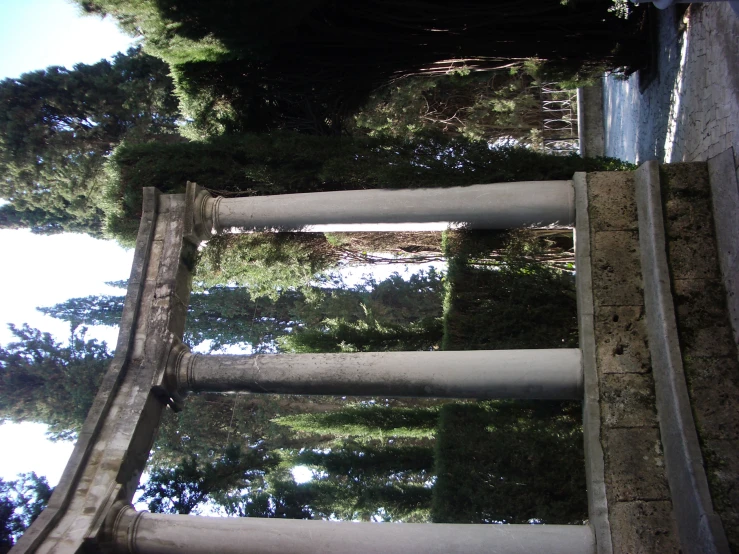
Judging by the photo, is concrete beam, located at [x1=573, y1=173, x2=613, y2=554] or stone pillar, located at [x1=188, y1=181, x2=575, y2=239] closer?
concrete beam, located at [x1=573, y1=173, x2=613, y2=554]

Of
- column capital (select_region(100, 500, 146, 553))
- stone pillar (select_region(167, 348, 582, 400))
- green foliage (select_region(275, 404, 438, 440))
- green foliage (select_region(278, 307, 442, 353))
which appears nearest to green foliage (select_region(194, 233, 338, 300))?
green foliage (select_region(278, 307, 442, 353))

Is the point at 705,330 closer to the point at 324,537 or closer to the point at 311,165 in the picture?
the point at 324,537

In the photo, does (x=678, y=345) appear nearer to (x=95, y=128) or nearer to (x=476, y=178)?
(x=476, y=178)

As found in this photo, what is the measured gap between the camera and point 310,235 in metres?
9.48

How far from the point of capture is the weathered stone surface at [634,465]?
5.85 m

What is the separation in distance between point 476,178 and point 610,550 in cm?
425

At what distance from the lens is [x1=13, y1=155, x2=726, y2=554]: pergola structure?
6.11m

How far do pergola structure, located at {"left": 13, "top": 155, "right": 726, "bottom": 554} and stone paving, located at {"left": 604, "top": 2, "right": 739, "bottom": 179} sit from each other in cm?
146

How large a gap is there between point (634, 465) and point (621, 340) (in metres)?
1.24

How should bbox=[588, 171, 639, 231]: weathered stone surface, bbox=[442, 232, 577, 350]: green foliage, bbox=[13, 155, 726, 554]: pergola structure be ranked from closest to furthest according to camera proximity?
Result: bbox=[13, 155, 726, 554]: pergola structure
bbox=[588, 171, 639, 231]: weathered stone surface
bbox=[442, 232, 577, 350]: green foliage

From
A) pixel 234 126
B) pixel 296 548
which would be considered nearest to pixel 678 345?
pixel 296 548

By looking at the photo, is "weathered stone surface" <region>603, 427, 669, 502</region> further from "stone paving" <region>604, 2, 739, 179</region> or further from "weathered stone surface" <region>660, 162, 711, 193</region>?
"stone paving" <region>604, 2, 739, 179</region>

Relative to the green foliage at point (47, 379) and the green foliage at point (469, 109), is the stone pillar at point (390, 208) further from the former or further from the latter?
the green foliage at point (47, 379)

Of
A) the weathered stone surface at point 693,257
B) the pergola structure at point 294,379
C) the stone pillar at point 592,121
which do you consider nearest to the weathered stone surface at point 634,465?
the pergola structure at point 294,379
